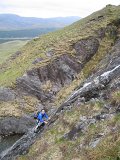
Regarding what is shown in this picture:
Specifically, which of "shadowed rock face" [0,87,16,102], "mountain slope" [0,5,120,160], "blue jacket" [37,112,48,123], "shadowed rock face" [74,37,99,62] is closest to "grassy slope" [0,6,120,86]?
"mountain slope" [0,5,120,160]

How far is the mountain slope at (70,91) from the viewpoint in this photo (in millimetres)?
32250

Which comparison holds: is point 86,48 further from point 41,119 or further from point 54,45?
point 41,119

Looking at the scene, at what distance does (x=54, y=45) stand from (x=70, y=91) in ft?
56.2

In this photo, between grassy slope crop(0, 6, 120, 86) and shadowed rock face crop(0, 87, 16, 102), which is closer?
shadowed rock face crop(0, 87, 16, 102)

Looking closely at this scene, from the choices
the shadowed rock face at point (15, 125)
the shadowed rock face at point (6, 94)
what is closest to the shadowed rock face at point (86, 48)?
the shadowed rock face at point (6, 94)

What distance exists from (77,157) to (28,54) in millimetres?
60296

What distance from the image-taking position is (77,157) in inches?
1164

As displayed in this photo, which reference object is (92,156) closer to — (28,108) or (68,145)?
(68,145)

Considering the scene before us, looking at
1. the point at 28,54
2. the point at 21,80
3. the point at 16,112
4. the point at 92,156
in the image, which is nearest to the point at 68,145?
the point at 92,156

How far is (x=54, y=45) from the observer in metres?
84.8

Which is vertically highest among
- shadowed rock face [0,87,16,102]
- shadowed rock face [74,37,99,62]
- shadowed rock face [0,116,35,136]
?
shadowed rock face [74,37,99,62]

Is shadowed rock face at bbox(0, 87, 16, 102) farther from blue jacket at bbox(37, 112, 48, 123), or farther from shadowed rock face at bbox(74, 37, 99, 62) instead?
blue jacket at bbox(37, 112, 48, 123)

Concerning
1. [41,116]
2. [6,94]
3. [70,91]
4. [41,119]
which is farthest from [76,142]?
[6,94]

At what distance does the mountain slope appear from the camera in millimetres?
32250
